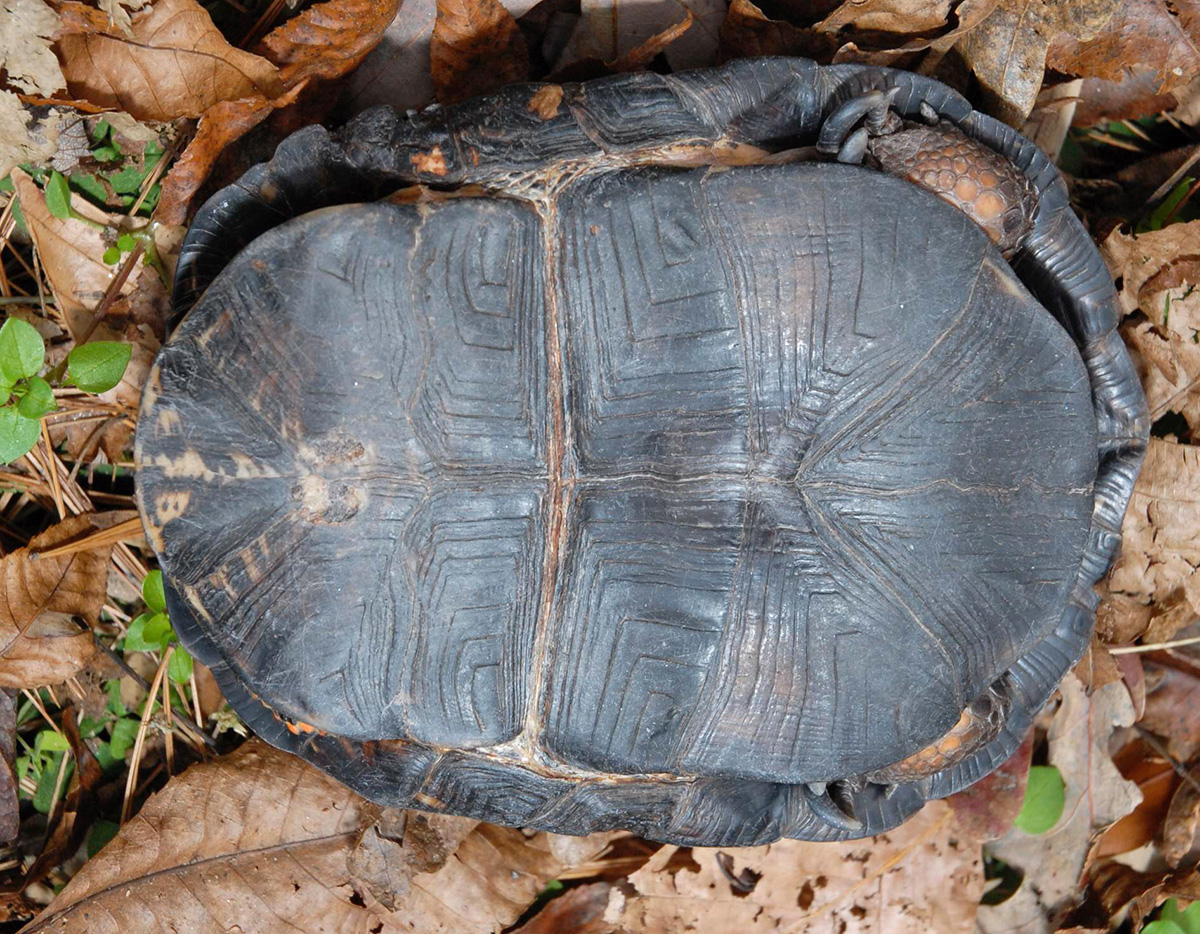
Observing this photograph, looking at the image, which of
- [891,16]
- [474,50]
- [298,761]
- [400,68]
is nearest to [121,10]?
[400,68]

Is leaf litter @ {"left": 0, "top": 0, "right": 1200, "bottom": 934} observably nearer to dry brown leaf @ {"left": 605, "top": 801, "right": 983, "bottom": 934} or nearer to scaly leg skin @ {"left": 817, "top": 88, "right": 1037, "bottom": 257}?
dry brown leaf @ {"left": 605, "top": 801, "right": 983, "bottom": 934}

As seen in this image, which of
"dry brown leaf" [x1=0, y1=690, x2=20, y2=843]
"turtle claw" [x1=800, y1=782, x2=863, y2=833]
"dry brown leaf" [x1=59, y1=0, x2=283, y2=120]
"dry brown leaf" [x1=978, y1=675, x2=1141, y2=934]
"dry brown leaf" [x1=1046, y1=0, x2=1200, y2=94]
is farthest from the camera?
"dry brown leaf" [x1=978, y1=675, x2=1141, y2=934]

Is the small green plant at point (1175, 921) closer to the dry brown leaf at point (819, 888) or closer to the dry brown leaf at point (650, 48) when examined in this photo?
the dry brown leaf at point (819, 888)

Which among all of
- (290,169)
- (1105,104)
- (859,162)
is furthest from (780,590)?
(1105,104)

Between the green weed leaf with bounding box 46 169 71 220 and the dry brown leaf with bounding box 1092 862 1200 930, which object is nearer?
the green weed leaf with bounding box 46 169 71 220

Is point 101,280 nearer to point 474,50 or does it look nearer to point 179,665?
point 179,665

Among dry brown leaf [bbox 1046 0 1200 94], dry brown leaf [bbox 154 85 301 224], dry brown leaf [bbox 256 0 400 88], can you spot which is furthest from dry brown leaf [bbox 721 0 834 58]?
dry brown leaf [bbox 154 85 301 224]
